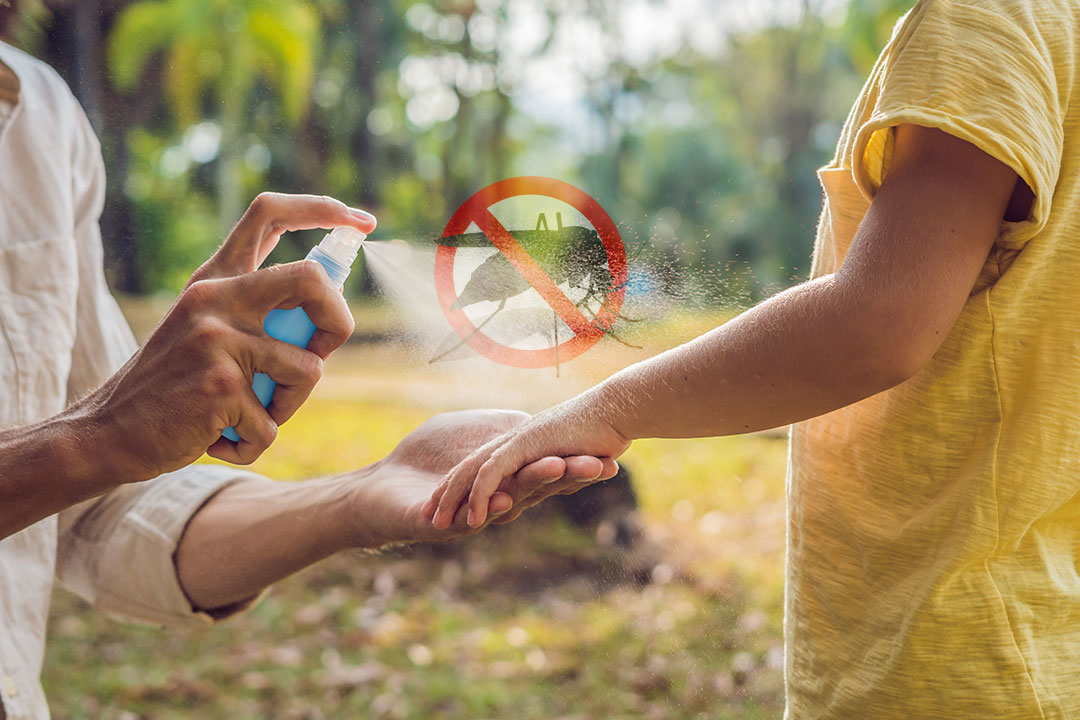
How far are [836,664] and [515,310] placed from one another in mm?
468

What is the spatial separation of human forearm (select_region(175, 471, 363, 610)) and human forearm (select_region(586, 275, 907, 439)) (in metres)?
0.40

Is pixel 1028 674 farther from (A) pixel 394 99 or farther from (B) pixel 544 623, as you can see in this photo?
(B) pixel 544 623

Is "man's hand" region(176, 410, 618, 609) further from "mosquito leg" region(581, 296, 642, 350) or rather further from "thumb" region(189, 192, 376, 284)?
"thumb" region(189, 192, 376, 284)

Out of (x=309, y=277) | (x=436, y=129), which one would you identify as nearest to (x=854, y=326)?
(x=309, y=277)

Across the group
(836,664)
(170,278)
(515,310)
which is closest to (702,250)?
(515,310)

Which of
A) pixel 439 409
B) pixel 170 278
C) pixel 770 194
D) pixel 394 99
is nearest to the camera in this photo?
pixel 439 409

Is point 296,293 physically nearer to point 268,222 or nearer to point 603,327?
point 268,222

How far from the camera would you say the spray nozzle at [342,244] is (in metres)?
0.76

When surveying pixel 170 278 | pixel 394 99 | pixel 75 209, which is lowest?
pixel 170 278

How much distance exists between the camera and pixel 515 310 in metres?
0.96

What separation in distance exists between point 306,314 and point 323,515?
1.13 ft

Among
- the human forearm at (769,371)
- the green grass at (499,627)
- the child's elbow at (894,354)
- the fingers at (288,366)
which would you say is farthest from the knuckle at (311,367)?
the green grass at (499,627)

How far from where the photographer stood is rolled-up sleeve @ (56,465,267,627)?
1.10 m

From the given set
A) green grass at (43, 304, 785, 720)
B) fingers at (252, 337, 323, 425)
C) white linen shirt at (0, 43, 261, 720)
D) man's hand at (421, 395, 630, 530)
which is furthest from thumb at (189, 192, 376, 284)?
green grass at (43, 304, 785, 720)
